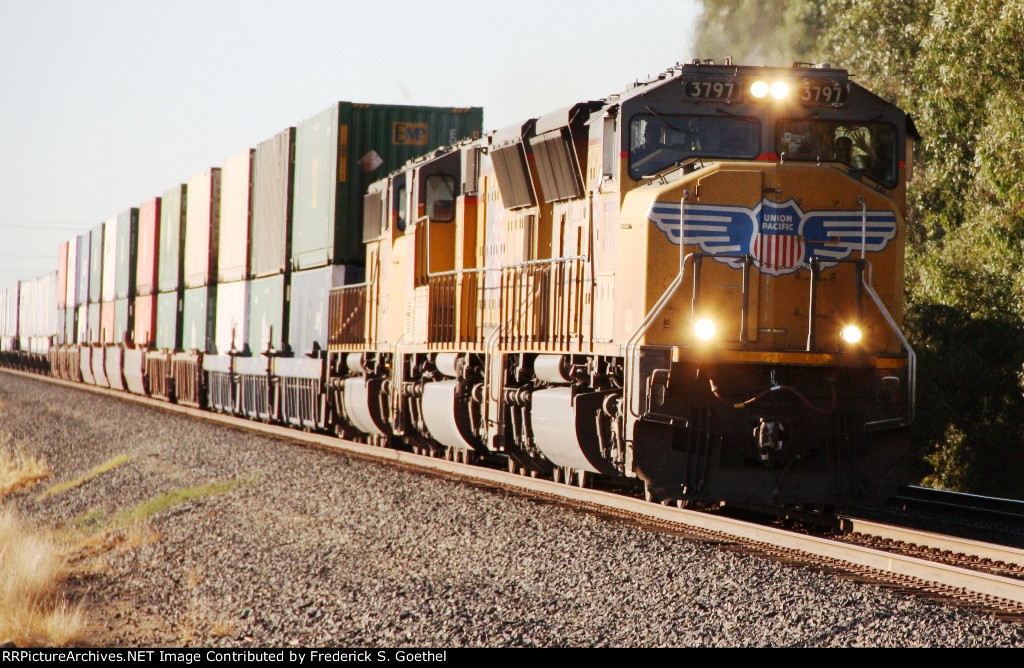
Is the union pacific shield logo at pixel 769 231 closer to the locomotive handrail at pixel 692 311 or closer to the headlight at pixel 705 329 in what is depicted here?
the locomotive handrail at pixel 692 311

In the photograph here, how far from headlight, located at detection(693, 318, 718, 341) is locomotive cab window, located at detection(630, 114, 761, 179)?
4.60 feet

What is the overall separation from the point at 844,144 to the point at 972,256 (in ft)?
28.6

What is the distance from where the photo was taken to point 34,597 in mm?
10047

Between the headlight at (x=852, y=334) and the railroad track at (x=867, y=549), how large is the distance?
153cm

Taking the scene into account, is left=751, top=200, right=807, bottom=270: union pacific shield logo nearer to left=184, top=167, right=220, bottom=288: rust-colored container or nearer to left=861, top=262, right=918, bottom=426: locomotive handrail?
left=861, top=262, right=918, bottom=426: locomotive handrail

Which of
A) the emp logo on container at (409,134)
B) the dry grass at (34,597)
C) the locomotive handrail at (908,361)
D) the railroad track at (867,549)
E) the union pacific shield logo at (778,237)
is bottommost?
the dry grass at (34,597)

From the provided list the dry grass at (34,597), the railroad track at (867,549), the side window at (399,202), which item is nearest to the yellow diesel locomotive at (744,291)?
the railroad track at (867,549)

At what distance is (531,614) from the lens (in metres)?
7.33

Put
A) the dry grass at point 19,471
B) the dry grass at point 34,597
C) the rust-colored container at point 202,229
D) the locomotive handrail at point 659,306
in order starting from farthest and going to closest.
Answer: the rust-colored container at point 202,229
the dry grass at point 19,471
the locomotive handrail at point 659,306
the dry grass at point 34,597

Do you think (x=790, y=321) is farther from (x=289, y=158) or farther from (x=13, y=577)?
(x=289, y=158)

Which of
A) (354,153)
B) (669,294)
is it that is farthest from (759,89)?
(354,153)

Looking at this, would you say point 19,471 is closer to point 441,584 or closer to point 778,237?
point 441,584

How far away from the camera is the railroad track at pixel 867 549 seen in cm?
776
